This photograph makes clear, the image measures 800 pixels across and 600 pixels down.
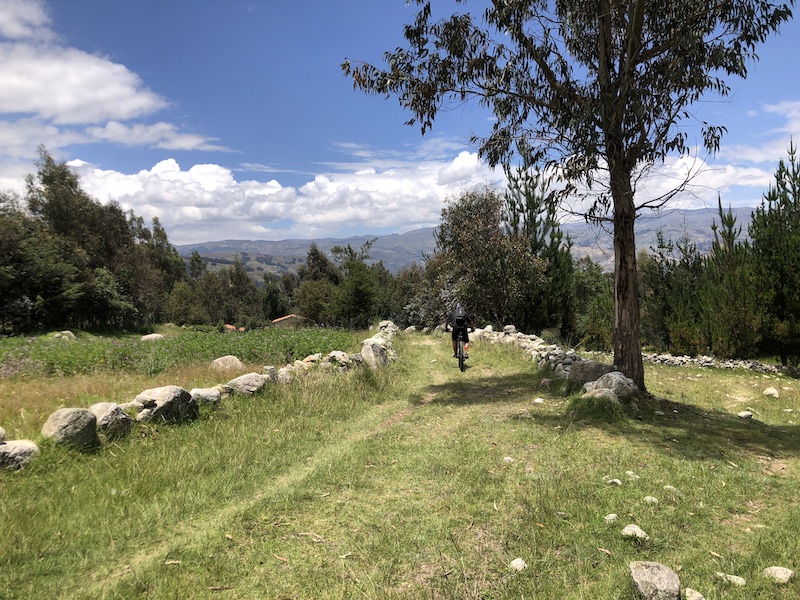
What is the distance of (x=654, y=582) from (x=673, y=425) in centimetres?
539

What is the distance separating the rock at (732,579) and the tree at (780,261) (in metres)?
18.6

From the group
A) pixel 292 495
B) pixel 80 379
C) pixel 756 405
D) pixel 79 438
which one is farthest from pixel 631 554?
pixel 80 379

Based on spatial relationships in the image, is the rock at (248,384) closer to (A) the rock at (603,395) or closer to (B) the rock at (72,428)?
(B) the rock at (72,428)

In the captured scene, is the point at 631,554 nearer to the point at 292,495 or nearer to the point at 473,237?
the point at 292,495

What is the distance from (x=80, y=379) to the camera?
9711 mm

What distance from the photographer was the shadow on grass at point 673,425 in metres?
6.18

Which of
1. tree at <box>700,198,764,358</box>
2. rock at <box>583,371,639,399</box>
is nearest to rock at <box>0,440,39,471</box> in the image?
rock at <box>583,371,639,399</box>

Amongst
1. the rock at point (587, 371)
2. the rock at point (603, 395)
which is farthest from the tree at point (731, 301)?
the rock at point (603, 395)

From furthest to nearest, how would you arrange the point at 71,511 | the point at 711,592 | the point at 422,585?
the point at 71,511
the point at 422,585
the point at 711,592

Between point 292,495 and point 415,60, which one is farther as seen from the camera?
point 415,60

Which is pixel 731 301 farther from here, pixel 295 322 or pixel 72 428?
pixel 295 322

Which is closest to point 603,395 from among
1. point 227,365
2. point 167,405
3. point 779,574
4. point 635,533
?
point 635,533

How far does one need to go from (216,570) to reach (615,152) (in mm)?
9771

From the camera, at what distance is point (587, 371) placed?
32.3ft
